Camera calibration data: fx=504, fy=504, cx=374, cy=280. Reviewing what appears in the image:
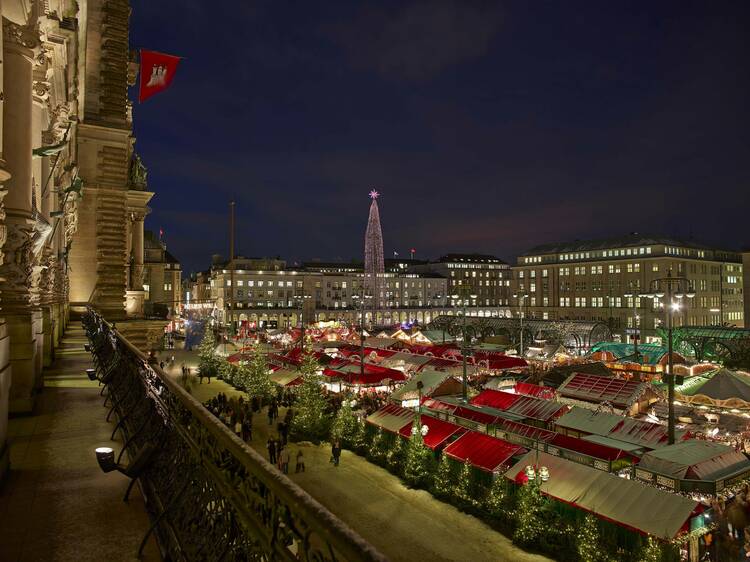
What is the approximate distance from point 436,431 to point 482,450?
300cm

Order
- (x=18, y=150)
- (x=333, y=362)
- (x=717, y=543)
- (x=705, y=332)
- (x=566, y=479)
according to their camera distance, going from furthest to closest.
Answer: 1. (x=705, y=332)
2. (x=333, y=362)
3. (x=566, y=479)
4. (x=717, y=543)
5. (x=18, y=150)

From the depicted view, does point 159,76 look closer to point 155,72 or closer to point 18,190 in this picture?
point 155,72

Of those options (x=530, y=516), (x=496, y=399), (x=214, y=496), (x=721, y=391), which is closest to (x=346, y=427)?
(x=496, y=399)

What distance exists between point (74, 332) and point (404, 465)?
17.4 metres

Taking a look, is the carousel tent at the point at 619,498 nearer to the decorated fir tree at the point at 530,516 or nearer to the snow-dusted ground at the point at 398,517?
the decorated fir tree at the point at 530,516

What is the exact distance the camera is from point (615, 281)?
349 feet

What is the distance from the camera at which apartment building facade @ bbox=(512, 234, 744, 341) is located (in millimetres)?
99625

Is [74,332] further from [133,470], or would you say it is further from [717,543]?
[717,543]

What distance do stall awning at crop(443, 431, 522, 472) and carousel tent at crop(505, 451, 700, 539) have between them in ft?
4.42

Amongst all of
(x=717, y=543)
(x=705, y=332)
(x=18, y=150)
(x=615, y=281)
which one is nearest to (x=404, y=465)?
(x=717, y=543)

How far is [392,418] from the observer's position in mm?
23062

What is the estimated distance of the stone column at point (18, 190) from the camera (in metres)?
8.29

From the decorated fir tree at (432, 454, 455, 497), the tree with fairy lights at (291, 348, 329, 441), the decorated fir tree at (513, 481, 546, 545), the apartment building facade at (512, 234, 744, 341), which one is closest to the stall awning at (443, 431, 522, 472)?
the decorated fir tree at (432, 454, 455, 497)

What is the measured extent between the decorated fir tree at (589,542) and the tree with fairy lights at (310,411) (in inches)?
583
